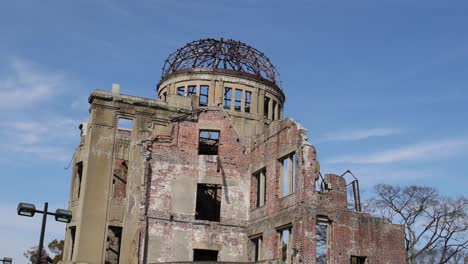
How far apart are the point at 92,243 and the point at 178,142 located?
249 inches

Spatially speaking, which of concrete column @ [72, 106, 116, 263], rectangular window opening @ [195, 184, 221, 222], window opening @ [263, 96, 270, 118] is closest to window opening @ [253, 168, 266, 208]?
rectangular window opening @ [195, 184, 221, 222]

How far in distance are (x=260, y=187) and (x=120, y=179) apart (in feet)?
24.9

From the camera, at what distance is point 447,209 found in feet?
129

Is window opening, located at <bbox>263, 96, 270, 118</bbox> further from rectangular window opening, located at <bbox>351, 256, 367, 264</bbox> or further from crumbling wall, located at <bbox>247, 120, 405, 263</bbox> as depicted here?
rectangular window opening, located at <bbox>351, 256, 367, 264</bbox>

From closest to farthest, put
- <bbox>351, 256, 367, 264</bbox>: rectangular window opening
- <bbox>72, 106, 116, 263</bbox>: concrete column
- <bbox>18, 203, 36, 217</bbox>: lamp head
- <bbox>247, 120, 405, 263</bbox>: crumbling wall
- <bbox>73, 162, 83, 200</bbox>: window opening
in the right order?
<bbox>18, 203, 36, 217</bbox>: lamp head < <bbox>247, 120, 405, 263</bbox>: crumbling wall < <bbox>351, 256, 367, 264</bbox>: rectangular window opening < <bbox>72, 106, 116, 263</bbox>: concrete column < <bbox>73, 162, 83, 200</bbox>: window opening

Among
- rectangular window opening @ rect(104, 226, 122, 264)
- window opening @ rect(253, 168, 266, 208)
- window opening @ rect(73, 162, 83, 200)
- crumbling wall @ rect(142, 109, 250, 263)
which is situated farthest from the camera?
rectangular window opening @ rect(104, 226, 122, 264)

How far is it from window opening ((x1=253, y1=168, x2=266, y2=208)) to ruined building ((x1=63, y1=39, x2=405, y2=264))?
0.16 feet

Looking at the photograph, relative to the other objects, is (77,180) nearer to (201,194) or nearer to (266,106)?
(201,194)

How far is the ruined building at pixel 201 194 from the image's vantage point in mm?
23344

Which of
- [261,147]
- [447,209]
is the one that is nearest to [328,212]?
[261,147]

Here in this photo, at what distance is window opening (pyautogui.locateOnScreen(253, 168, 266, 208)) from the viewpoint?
89.2ft

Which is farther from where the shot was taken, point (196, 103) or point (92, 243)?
point (196, 103)

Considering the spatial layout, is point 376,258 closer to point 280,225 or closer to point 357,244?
point 357,244

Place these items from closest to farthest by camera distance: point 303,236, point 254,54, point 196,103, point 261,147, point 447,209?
point 303,236 < point 261,147 < point 196,103 < point 254,54 < point 447,209
